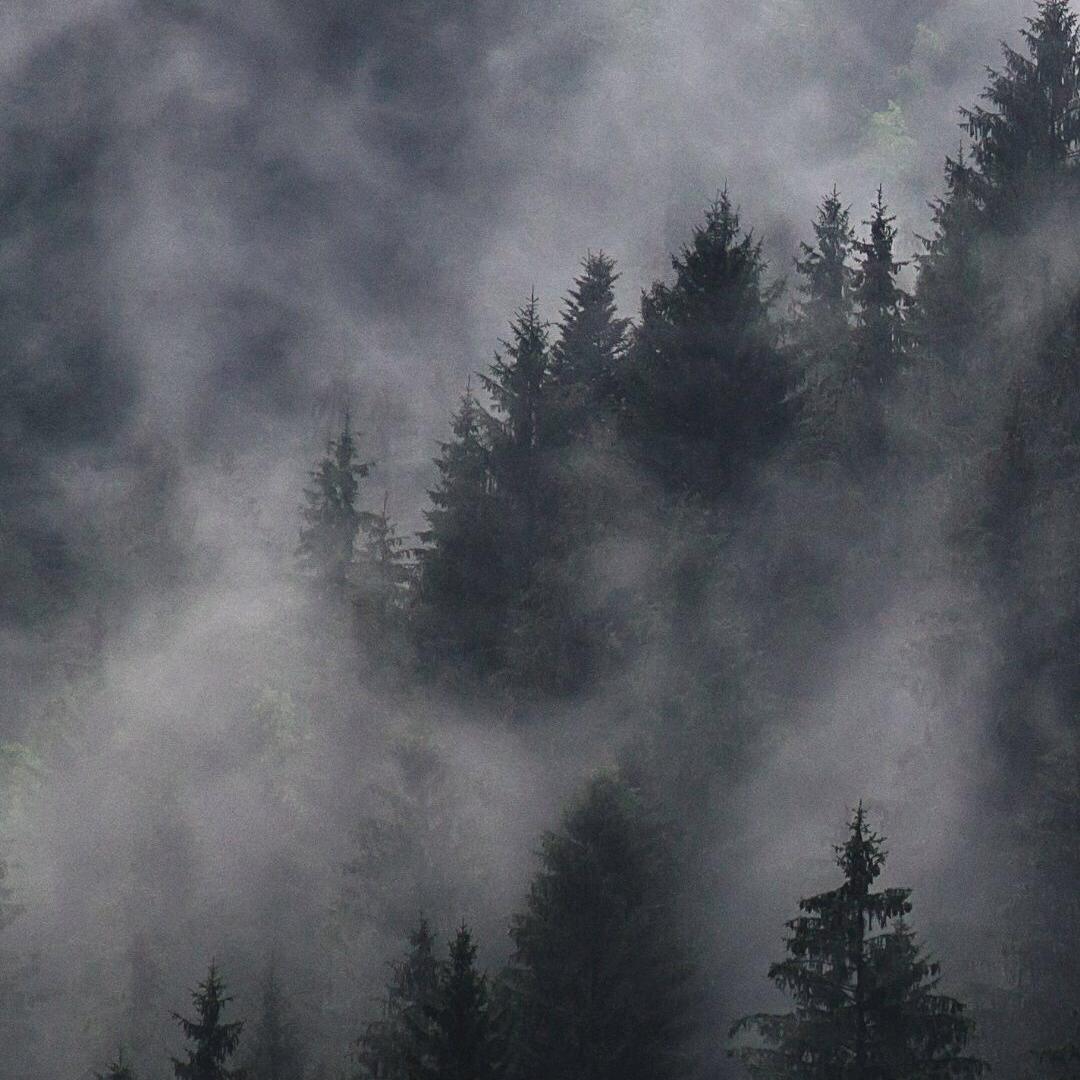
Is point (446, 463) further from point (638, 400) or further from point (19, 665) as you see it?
point (19, 665)

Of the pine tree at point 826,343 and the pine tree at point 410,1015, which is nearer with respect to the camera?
the pine tree at point 410,1015

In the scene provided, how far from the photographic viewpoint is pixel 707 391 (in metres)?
37.6

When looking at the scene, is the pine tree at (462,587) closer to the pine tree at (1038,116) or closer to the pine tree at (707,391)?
the pine tree at (707,391)

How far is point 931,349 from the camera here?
44469 millimetres

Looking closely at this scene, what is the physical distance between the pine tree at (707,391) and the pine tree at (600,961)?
1236cm

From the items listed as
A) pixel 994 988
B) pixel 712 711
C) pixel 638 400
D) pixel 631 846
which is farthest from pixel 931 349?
pixel 631 846

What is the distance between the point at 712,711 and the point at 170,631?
220 ft

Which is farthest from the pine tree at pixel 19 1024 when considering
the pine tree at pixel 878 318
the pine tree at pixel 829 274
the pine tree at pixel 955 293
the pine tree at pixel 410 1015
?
the pine tree at pixel 955 293

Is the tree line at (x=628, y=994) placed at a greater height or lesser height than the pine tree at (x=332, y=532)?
lesser

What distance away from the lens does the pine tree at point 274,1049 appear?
3844cm

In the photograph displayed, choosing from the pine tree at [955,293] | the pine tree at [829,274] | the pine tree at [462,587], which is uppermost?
the pine tree at [829,274]

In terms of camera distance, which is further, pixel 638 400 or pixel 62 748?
pixel 62 748

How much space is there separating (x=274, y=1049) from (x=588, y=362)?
73.9 feet

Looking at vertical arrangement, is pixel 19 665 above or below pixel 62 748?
above
